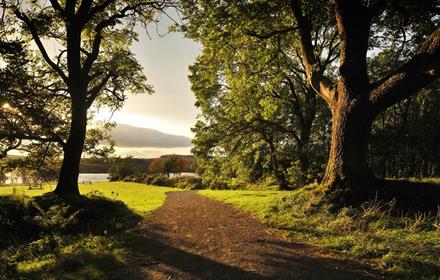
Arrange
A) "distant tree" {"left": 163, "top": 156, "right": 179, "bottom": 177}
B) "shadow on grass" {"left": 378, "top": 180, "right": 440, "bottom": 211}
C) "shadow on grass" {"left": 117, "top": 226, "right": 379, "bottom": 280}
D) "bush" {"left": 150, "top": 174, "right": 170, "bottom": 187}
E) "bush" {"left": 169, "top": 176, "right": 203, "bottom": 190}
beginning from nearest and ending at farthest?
"shadow on grass" {"left": 117, "top": 226, "right": 379, "bottom": 280} → "shadow on grass" {"left": 378, "top": 180, "right": 440, "bottom": 211} → "bush" {"left": 169, "top": 176, "right": 203, "bottom": 190} → "bush" {"left": 150, "top": 174, "right": 170, "bottom": 187} → "distant tree" {"left": 163, "top": 156, "right": 179, "bottom": 177}

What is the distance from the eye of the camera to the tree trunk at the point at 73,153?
17.7 m

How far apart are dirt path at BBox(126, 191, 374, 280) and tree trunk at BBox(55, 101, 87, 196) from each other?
8.45 meters

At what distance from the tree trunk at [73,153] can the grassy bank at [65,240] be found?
1.47 meters

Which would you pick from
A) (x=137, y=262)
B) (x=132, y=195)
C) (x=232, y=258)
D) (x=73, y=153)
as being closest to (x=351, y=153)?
(x=232, y=258)

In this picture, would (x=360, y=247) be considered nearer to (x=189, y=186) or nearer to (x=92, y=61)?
(x=92, y=61)

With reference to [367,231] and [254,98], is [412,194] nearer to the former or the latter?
[367,231]

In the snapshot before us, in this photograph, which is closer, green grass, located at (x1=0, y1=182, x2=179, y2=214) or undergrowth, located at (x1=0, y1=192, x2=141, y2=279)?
undergrowth, located at (x1=0, y1=192, x2=141, y2=279)

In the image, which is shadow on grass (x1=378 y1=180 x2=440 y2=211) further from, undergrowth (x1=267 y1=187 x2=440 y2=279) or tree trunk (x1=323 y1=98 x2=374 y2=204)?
undergrowth (x1=267 y1=187 x2=440 y2=279)

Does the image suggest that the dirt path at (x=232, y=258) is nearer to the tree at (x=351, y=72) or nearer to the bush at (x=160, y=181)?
the tree at (x=351, y=72)

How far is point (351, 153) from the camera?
12.8 meters

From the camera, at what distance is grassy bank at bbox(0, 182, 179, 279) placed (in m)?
7.00

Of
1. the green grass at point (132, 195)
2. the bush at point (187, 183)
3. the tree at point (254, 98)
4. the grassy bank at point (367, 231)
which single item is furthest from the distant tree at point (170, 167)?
the grassy bank at point (367, 231)

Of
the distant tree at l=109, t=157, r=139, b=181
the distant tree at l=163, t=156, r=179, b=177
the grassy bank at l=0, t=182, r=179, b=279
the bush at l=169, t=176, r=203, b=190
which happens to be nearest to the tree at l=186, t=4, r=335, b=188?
the grassy bank at l=0, t=182, r=179, b=279

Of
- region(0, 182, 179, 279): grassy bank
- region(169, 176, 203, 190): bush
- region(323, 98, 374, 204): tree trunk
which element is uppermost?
region(323, 98, 374, 204): tree trunk
